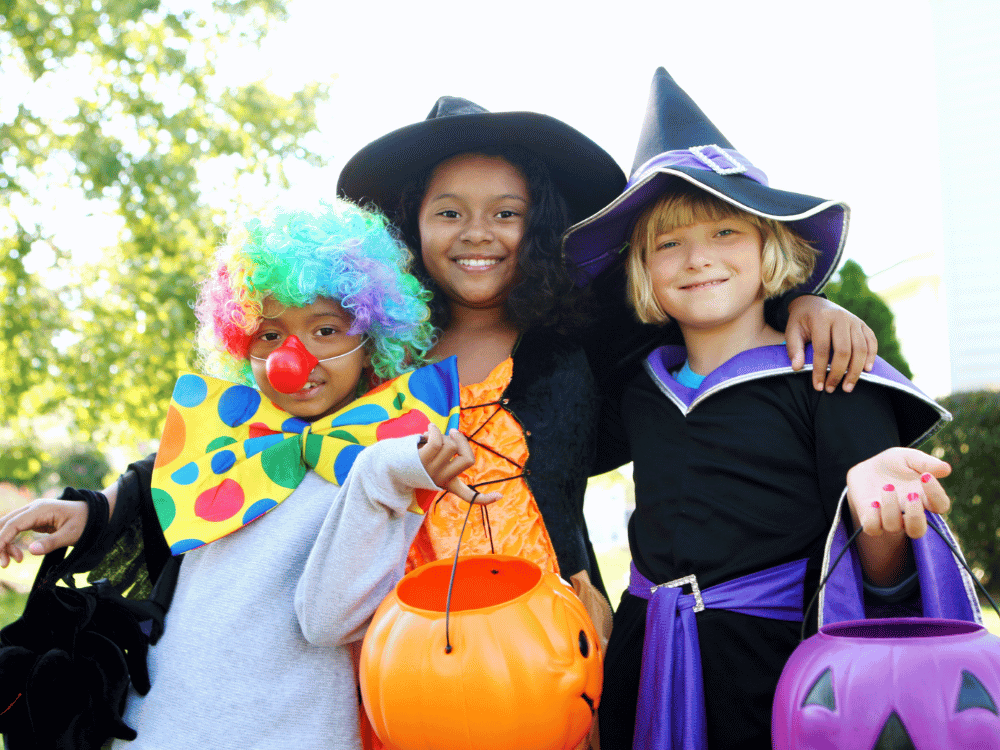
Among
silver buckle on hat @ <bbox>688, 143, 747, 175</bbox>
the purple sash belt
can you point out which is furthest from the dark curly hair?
the purple sash belt

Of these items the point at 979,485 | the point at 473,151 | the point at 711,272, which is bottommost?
the point at 979,485

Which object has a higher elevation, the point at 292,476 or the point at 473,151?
the point at 473,151

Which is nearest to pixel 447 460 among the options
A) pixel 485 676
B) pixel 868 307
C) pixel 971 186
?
pixel 485 676

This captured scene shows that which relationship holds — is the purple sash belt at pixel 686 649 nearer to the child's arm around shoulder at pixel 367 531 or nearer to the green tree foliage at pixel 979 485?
the child's arm around shoulder at pixel 367 531

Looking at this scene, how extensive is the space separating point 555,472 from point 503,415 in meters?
0.24

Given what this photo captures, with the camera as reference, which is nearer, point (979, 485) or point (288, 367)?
point (288, 367)

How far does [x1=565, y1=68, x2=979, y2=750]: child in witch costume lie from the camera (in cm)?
188

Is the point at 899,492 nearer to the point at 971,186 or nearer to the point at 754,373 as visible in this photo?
the point at 754,373

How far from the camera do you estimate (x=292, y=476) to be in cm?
217

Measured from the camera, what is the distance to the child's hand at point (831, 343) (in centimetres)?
194

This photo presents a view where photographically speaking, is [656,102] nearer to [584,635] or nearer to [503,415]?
[503,415]

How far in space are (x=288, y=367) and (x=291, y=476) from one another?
0.99ft

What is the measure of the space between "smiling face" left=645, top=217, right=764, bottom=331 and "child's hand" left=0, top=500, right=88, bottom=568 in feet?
5.80

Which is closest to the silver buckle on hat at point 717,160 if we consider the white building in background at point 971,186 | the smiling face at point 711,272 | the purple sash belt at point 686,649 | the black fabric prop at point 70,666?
the smiling face at point 711,272
